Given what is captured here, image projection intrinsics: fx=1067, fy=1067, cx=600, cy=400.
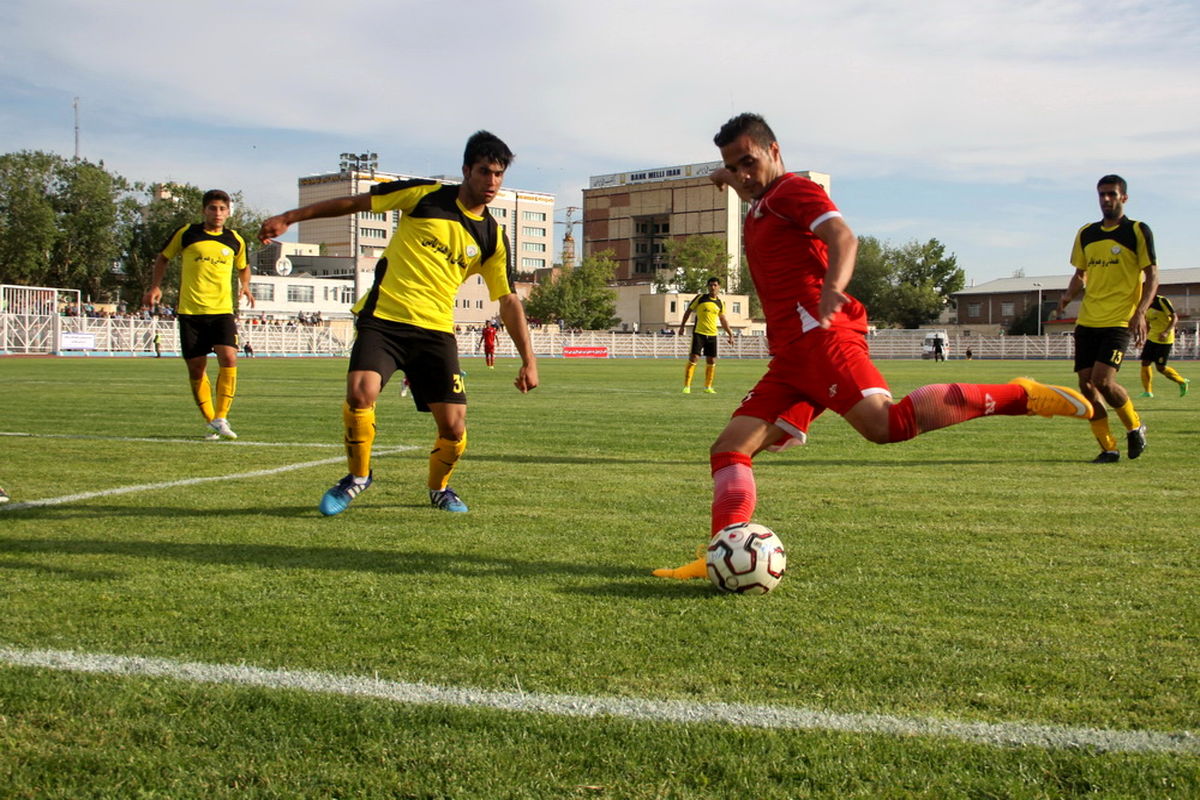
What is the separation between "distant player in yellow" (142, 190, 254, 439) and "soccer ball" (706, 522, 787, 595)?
24.9 feet

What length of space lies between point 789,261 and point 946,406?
3.04 feet

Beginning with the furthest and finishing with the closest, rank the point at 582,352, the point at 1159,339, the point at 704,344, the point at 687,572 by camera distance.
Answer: the point at 582,352 < the point at 704,344 < the point at 1159,339 < the point at 687,572

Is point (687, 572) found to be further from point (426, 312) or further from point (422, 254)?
point (422, 254)

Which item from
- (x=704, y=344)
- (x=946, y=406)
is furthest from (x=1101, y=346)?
(x=704, y=344)

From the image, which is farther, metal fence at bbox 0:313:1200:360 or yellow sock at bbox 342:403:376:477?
metal fence at bbox 0:313:1200:360

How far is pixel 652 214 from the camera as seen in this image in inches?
5384

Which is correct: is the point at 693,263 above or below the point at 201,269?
above

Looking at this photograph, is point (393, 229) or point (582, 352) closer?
point (582, 352)

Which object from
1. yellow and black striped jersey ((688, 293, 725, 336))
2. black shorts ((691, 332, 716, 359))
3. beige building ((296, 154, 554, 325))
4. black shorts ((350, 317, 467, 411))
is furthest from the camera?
beige building ((296, 154, 554, 325))

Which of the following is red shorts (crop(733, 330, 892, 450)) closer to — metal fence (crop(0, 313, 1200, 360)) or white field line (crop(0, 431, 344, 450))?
white field line (crop(0, 431, 344, 450))

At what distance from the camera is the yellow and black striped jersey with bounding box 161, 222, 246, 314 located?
10.8 m

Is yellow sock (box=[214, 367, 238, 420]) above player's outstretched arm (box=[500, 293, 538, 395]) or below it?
below

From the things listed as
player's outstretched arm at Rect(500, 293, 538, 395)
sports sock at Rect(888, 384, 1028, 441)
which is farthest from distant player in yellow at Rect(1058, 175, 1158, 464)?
player's outstretched arm at Rect(500, 293, 538, 395)

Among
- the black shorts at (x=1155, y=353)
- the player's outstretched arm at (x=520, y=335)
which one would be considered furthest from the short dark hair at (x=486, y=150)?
the black shorts at (x=1155, y=353)
